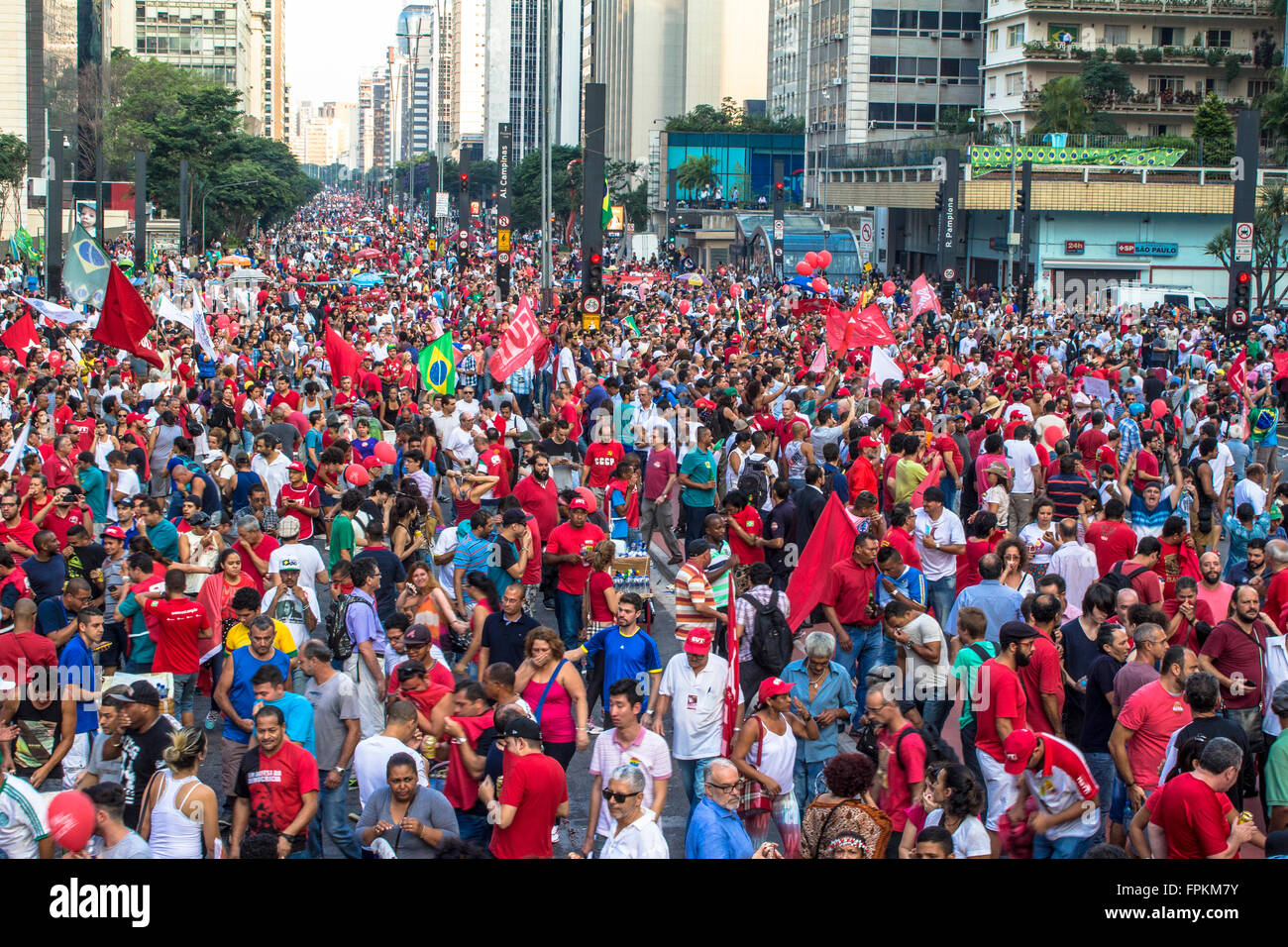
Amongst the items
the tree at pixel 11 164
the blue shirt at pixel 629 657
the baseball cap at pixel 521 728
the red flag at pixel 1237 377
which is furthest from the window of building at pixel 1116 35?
the baseball cap at pixel 521 728

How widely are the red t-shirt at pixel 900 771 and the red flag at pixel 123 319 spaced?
42.0 feet

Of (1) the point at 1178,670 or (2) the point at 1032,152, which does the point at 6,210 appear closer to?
(2) the point at 1032,152

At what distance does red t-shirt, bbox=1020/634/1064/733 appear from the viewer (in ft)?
25.7

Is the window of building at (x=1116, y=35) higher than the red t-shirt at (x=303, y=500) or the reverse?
higher

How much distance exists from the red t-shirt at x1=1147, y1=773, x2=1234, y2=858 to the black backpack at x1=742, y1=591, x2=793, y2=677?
120 inches

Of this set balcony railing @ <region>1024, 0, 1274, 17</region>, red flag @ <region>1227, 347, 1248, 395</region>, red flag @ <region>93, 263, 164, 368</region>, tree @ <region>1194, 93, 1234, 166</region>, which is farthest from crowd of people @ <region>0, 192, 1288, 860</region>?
balcony railing @ <region>1024, 0, 1274, 17</region>

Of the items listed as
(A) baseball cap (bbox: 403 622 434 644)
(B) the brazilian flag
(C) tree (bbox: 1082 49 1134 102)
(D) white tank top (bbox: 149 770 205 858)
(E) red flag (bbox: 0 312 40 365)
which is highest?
(C) tree (bbox: 1082 49 1134 102)

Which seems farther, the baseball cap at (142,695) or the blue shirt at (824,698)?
the blue shirt at (824,698)

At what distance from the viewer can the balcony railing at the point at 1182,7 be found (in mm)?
66875

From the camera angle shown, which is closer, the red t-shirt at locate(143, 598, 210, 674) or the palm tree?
the red t-shirt at locate(143, 598, 210, 674)

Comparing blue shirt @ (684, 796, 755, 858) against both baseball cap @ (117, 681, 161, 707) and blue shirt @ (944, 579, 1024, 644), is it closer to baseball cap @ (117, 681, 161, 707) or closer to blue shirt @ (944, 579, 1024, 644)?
baseball cap @ (117, 681, 161, 707)

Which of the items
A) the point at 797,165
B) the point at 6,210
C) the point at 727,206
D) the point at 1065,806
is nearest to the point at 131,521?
the point at 1065,806

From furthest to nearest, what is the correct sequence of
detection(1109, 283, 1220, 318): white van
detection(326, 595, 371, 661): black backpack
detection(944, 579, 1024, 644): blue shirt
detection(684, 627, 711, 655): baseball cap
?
detection(1109, 283, 1220, 318): white van, detection(944, 579, 1024, 644): blue shirt, detection(326, 595, 371, 661): black backpack, detection(684, 627, 711, 655): baseball cap

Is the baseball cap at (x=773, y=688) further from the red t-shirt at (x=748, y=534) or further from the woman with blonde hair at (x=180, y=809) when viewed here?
the red t-shirt at (x=748, y=534)
